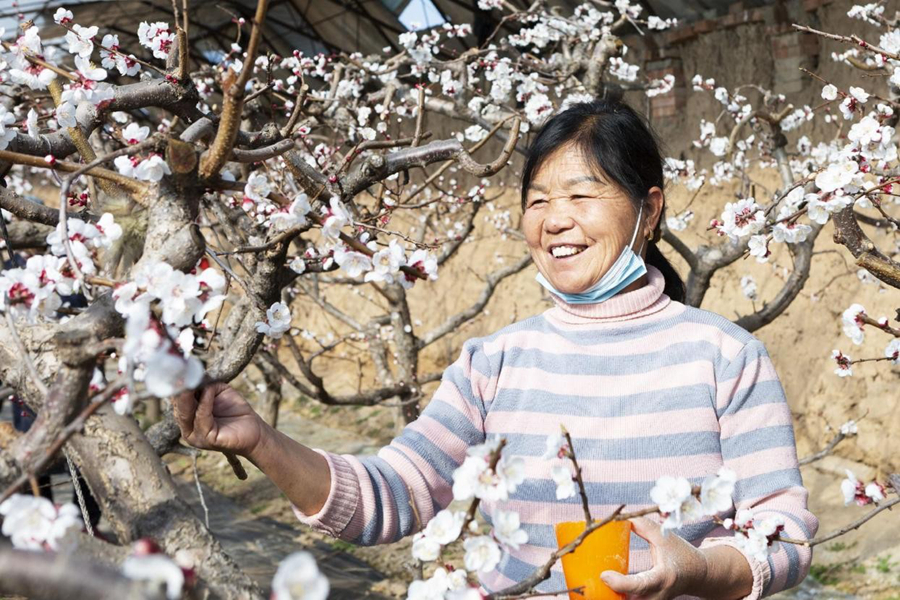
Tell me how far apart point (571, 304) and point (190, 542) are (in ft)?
3.14

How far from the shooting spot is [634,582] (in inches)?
46.7

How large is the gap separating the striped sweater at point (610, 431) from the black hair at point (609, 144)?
0.22 metres

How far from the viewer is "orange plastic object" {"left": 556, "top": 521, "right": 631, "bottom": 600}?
3.73 ft

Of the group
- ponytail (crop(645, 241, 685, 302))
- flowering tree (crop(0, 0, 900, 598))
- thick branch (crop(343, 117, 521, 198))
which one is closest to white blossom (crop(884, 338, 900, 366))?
flowering tree (crop(0, 0, 900, 598))

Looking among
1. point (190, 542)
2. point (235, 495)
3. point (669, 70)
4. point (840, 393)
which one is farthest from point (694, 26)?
point (190, 542)

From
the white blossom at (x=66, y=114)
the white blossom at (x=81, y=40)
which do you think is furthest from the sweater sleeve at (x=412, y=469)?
the white blossom at (x=81, y=40)

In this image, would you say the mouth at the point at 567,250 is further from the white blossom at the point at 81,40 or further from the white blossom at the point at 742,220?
the white blossom at the point at 81,40

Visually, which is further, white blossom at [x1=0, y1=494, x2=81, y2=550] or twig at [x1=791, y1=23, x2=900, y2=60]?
twig at [x1=791, y1=23, x2=900, y2=60]

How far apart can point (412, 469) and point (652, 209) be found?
686mm

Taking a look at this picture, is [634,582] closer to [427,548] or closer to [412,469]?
[427,548]

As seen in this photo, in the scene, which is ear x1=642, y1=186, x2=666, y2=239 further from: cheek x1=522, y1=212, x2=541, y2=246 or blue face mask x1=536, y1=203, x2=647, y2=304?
cheek x1=522, y1=212, x2=541, y2=246

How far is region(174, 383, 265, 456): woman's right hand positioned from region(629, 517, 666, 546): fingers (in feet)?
1.81

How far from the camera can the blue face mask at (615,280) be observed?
5.70ft

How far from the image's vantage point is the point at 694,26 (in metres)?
5.85
